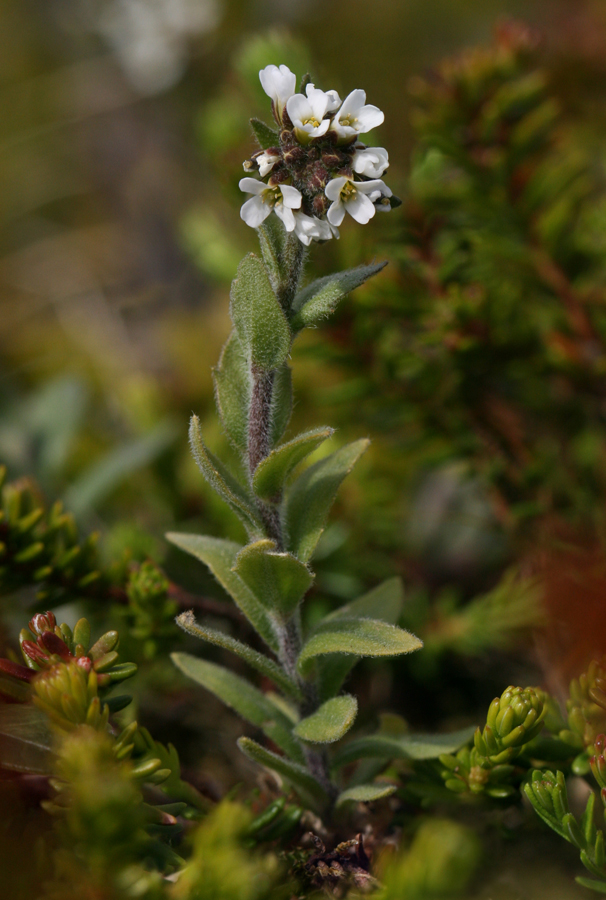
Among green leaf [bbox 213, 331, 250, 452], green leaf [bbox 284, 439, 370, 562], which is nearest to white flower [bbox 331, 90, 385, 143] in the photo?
green leaf [bbox 213, 331, 250, 452]

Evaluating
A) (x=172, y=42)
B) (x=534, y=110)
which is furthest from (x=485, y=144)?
(x=172, y=42)

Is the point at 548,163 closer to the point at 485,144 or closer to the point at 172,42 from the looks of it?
the point at 485,144

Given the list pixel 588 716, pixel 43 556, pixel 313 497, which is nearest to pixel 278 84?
pixel 313 497

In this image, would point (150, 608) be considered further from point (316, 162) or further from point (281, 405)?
point (316, 162)

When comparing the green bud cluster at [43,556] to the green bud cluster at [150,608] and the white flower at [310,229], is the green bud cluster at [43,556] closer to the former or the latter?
the green bud cluster at [150,608]

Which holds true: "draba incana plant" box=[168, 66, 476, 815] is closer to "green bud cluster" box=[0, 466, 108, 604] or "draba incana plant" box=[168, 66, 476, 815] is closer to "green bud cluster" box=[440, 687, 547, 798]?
"green bud cluster" box=[440, 687, 547, 798]

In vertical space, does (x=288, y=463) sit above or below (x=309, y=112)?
below
